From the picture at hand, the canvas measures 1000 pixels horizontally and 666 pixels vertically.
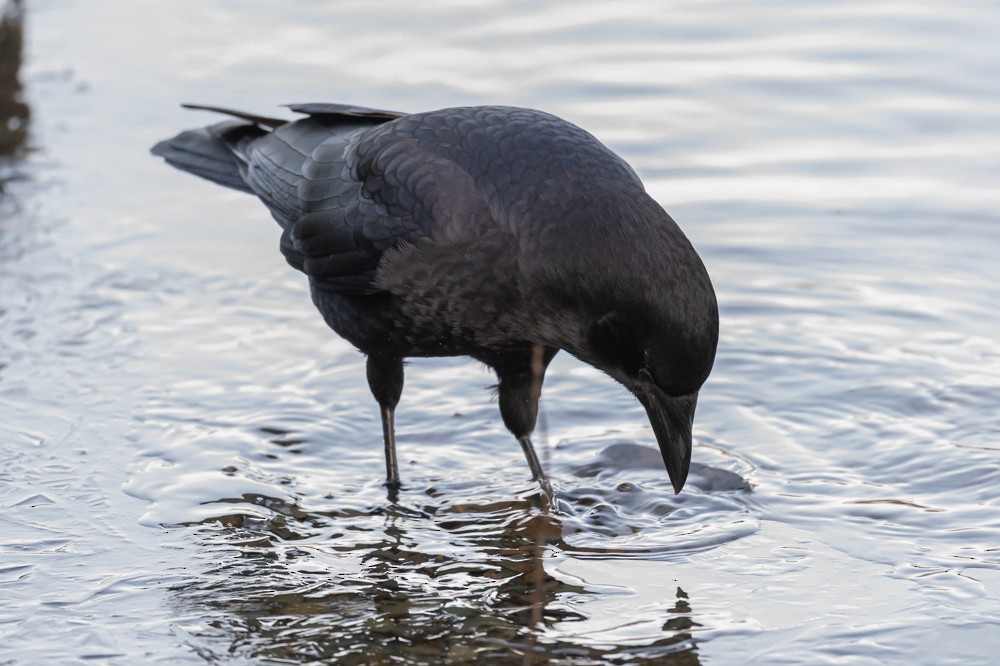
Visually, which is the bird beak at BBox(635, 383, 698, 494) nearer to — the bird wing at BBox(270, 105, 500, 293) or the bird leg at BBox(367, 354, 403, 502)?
the bird wing at BBox(270, 105, 500, 293)

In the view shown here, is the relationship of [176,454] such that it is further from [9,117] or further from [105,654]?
[9,117]

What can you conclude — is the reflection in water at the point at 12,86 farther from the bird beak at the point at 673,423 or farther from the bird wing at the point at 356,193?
the bird beak at the point at 673,423

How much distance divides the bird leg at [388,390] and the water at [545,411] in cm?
11

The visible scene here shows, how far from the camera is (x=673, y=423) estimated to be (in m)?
4.92

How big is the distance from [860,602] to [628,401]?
6.72 feet

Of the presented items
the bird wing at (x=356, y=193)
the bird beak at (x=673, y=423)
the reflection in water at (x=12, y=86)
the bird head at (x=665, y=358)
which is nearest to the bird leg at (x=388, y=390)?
the bird wing at (x=356, y=193)

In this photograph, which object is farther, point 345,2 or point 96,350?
point 345,2

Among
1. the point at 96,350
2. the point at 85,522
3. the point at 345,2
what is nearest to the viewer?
the point at 85,522

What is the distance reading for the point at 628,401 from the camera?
6.53 meters

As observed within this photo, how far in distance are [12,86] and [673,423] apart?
25.7 feet

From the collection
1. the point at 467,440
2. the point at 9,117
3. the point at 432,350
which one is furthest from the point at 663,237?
the point at 9,117

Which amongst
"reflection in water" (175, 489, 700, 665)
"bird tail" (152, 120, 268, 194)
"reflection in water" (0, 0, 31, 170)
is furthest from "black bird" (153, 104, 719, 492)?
"reflection in water" (0, 0, 31, 170)

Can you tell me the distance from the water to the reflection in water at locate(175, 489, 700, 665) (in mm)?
16

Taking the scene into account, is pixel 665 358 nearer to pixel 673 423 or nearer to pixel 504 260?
pixel 673 423
